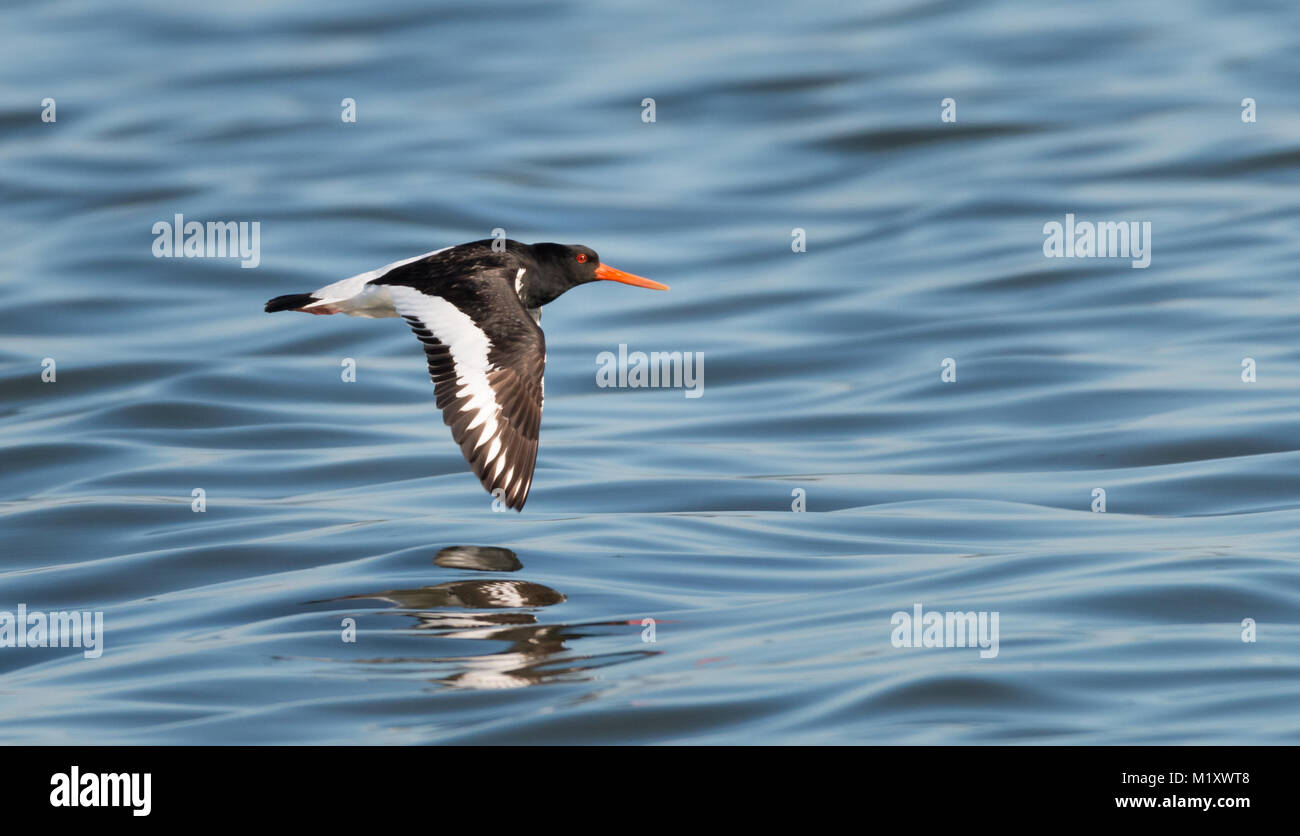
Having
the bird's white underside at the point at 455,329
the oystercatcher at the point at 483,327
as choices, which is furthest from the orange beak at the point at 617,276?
the bird's white underside at the point at 455,329

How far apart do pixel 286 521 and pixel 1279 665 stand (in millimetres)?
6778

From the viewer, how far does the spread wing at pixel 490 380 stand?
9.90 metres

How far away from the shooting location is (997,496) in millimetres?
12461

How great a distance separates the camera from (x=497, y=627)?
9.23m

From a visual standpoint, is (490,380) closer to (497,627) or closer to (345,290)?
(497,627)

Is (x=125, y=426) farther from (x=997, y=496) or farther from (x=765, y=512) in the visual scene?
(x=997, y=496)

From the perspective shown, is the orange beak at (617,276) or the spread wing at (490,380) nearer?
the spread wing at (490,380)

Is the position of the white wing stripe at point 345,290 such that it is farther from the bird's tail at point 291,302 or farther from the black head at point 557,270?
the black head at point 557,270

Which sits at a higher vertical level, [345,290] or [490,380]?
[345,290]

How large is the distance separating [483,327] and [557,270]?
5.88 feet

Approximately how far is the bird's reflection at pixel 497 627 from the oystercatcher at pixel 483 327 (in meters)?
0.53

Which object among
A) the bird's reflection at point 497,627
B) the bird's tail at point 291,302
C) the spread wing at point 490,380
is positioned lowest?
the bird's reflection at point 497,627

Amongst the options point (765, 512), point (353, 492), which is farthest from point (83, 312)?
point (765, 512)

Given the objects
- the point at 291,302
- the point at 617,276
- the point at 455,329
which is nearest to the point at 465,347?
the point at 455,329
